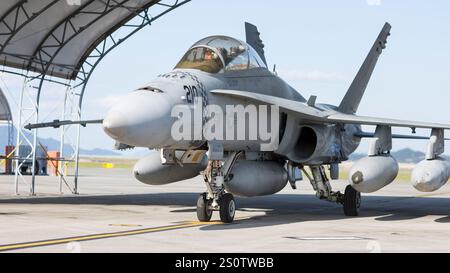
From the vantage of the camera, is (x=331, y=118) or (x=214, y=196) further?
(x=331, y=118)

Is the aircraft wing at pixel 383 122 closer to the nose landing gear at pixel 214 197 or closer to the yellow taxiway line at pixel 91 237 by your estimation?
the nose landing gear at pixel 214 197

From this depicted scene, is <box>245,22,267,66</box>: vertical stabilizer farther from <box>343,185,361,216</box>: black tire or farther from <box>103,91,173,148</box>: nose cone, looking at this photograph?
<box>103,91,173,148</box>: nose cone

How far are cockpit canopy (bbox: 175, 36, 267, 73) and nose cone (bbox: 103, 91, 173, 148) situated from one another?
1.99 m

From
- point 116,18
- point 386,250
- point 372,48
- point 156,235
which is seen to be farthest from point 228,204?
point 116,18

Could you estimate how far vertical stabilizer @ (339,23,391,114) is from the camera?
16.5m

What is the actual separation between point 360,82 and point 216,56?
5.55 m

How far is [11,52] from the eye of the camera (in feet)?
66.3

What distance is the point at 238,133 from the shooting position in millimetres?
12328

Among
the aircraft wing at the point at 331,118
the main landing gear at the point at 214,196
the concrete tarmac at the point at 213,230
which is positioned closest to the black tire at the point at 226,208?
the main landing gear at the point at 214,196

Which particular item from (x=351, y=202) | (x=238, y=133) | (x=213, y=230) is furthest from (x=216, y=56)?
(x=351, y=202)

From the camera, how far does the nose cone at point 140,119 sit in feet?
32.2

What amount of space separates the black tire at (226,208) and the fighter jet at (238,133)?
0.7 inches

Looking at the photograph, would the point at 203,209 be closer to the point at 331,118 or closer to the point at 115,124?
the point at 115,124
